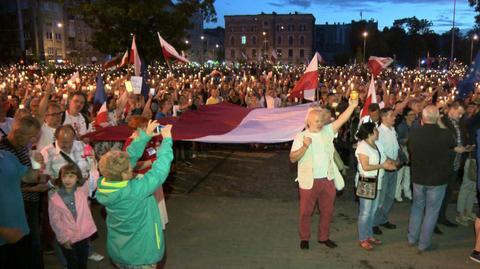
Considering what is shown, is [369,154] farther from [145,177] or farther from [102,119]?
[102,119]

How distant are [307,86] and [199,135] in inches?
117

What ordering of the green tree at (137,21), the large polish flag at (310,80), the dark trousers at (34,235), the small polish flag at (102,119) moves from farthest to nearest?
1. the green tree at (137,21)
2. the large polish flag at (310,80)
3. the small polish flag at (102,119)
4. the dark trousers at (34,235)

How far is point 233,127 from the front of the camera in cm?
774

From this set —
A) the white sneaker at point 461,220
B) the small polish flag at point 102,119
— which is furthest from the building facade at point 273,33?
the white sneaker at point 461,220

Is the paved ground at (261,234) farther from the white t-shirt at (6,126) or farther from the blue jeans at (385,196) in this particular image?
the white t-shirt at (6,126)

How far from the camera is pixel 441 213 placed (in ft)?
21.8

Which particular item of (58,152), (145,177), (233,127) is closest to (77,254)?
(58,152)

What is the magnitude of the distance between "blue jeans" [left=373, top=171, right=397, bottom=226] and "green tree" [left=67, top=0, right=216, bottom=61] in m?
21.4

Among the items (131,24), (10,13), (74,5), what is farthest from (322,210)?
(10,13)

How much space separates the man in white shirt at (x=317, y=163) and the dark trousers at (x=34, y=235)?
291cm

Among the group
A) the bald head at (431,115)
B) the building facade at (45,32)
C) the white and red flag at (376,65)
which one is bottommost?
the bald head at (431,115)

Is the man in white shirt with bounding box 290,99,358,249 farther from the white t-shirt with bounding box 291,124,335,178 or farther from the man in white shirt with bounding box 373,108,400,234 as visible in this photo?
the man in white shirt with bounding box 373,108,400,234

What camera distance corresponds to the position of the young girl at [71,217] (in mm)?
4508

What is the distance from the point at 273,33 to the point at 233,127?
108m
